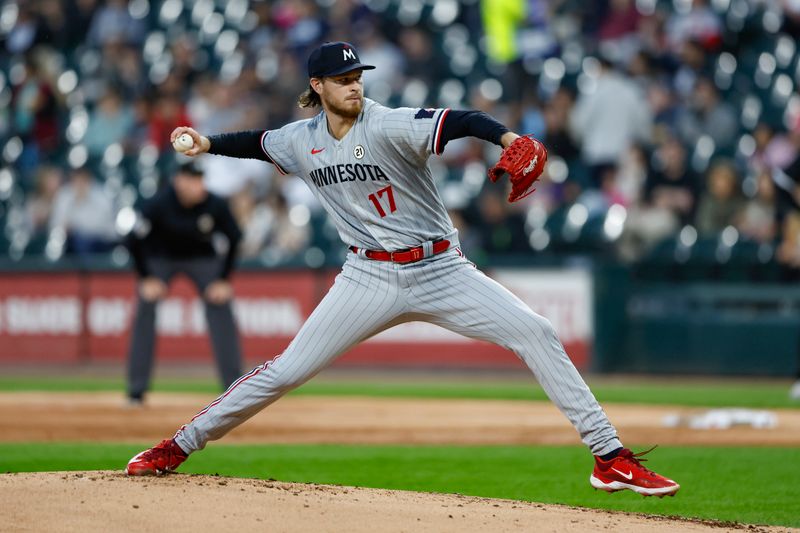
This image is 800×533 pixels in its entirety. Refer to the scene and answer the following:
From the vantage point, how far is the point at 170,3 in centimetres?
2005

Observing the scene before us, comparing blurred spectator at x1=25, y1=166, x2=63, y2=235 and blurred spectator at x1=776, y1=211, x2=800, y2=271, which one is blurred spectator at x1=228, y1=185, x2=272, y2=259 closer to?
blurred spectator at x1=25, y1=166, x2=63, y2=235

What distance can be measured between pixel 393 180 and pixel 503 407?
5826mm

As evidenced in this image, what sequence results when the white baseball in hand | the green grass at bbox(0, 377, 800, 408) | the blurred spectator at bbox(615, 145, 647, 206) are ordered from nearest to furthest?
the white baseball in hand < the green grass at bbox(0, 377, 800, 408) < the blurred spectator at bbox(615, 145, 647, 206)

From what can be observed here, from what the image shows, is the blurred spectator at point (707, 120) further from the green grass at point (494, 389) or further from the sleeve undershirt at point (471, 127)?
the sleeve undershirt at point (471, 127)

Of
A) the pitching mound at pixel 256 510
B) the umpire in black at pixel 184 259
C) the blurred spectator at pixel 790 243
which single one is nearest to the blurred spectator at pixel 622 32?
the blurred spectator at pixel 790 243

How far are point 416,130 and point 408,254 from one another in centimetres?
58

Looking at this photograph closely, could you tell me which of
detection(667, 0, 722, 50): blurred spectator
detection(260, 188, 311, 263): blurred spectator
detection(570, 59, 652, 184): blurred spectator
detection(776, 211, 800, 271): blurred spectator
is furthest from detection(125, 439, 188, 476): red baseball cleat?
detection(667, 0, 722, 50): blurred spectator

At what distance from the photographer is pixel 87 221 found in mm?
16656

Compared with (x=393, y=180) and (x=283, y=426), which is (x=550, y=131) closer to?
(x=283, y=426)

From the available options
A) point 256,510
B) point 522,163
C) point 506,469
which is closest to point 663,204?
A: point 506,469

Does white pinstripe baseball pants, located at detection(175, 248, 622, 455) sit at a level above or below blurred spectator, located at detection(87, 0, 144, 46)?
below

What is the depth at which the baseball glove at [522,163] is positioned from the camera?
5.16 m

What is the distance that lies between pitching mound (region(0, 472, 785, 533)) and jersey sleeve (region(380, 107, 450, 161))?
1.55 metres

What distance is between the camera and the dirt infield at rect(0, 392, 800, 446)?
9117mm
